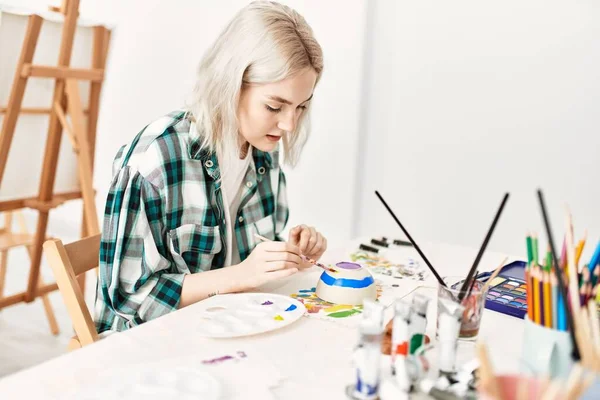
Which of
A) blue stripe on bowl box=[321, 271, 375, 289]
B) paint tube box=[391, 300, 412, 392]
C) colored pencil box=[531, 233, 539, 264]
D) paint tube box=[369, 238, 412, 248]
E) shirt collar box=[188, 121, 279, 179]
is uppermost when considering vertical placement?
shirt collar box=[188, 121, 279, 179]

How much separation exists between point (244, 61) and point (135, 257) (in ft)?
1.52

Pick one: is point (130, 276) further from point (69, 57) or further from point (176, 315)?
point (69, 57)

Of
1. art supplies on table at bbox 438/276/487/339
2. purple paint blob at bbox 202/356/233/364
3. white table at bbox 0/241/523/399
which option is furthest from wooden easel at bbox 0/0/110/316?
art supplies on table at bbox 438/276/487/339

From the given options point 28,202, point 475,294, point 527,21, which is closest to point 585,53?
point 527,21

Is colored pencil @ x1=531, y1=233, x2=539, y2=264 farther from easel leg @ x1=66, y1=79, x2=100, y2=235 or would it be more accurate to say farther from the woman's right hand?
easel leg @ x1=66, y1=79, x2=100, y2=235

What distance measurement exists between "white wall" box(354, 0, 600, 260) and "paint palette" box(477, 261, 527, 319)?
1.17m

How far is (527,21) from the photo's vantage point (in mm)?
2330

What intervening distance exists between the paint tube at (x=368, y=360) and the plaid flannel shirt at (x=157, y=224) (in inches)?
21.2

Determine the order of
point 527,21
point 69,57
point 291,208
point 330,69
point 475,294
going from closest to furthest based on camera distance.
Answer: point 475,294 → point 69,57 → point 527,21 → point 330,69 → point 291,208

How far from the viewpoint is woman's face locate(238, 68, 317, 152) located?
1.23 m

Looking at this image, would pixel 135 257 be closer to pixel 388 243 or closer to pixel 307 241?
pixel 307 241

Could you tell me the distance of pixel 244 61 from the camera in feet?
4.02

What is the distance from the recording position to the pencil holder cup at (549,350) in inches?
28.4

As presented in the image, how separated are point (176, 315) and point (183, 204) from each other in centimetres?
32
